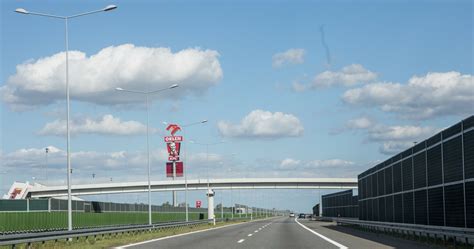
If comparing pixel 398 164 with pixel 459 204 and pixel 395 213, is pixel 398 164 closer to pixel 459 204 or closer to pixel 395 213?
pixel 395 213

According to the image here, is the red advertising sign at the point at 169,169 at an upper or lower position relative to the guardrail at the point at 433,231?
upper

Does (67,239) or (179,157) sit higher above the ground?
(179,157)

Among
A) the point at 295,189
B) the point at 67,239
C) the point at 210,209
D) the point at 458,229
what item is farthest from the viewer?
the point at 295,189

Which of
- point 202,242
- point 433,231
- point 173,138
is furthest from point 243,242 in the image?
point 173,138

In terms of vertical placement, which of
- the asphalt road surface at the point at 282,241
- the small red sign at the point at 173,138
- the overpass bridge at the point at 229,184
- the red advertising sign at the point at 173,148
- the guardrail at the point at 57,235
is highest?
the small red sign at the point at 173,138

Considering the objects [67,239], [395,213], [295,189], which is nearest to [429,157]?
[395,213]

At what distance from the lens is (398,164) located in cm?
4041

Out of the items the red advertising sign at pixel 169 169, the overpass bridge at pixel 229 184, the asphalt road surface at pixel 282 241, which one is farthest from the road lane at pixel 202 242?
the overpass bridge at pixel 229 184

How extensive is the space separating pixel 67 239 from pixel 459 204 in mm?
16912

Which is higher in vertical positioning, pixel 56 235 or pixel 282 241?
pixel 56 235

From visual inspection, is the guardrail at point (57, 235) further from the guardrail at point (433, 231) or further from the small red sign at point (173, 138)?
the small red sign at point (173, 138)

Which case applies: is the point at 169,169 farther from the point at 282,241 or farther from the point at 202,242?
the point at 282,241

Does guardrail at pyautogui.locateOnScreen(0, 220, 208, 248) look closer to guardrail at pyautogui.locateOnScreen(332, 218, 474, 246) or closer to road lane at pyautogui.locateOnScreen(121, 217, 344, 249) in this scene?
road lane at pyautogui.locateOnScreen(121, 217, 344, 249)

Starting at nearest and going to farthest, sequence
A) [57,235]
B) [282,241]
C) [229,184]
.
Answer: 1. [57,235]
2. [282,241]
3. [229,184]
